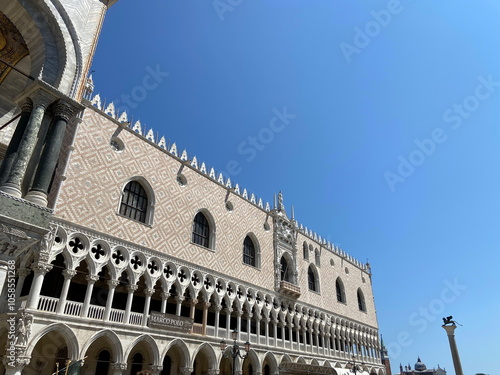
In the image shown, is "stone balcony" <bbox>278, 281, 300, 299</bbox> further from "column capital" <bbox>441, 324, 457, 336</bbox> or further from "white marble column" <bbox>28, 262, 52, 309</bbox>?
"white marble column" <bbox>28, 262, 52, 309</bbox>

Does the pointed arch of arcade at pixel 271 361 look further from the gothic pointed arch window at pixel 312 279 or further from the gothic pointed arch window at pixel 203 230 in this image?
the gothic pointed arch window at pixel 312 279

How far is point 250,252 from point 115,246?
27.6 feet

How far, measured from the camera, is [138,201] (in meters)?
14.0

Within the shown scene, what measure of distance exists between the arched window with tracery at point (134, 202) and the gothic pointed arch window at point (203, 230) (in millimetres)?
2629

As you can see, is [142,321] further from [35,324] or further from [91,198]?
[91,198]

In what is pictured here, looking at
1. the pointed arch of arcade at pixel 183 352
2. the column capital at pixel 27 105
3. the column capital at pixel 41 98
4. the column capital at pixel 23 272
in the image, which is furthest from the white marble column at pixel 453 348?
the column capital at pixel 23 272

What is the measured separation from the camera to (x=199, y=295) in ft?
49.7

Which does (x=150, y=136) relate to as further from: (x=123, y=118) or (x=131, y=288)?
(x=131, y=288)

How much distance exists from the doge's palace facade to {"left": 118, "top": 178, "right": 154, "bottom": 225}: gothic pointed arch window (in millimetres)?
58

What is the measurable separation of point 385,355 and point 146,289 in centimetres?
5000

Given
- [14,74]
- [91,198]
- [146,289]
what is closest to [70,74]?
[14,74]

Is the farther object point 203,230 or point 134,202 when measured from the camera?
point 203,230

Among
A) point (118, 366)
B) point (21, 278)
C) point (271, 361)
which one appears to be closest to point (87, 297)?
point (21, 278)

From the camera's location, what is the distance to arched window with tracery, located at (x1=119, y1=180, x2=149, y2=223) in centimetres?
1338
